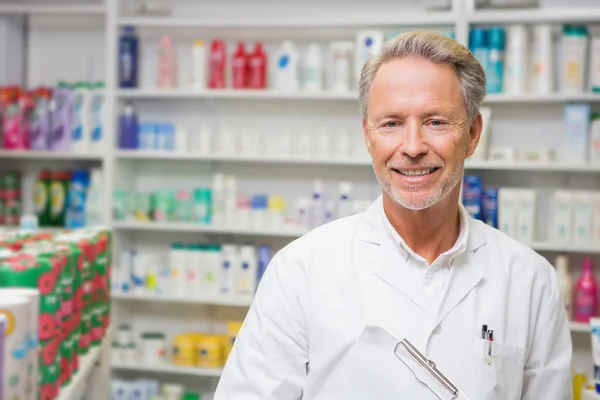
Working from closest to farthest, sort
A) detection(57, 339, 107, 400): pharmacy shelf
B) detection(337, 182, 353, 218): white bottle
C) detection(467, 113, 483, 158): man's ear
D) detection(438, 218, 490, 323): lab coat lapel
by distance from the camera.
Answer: detection(438, 218, 490, 323): lab coat lapel
detection(467, 113, 483, 158): man's ear
detection(57, 339, 107, 400): pharmacy shelf
detection(337, 182, 353, 218): white bottle

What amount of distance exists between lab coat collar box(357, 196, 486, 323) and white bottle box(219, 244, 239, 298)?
244cm

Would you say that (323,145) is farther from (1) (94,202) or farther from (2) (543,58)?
(1) (94,202)

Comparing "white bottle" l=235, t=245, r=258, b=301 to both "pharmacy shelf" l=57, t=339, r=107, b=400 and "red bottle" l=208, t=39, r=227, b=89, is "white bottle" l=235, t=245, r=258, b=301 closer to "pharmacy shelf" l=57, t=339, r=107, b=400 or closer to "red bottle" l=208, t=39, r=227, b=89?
"red bottle" l=208, t=39, r=227, b=89

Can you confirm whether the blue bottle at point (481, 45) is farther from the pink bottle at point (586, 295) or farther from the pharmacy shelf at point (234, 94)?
the pink bottle at point (586, 295)

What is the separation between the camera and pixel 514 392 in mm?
1625

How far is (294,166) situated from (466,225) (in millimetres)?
2696

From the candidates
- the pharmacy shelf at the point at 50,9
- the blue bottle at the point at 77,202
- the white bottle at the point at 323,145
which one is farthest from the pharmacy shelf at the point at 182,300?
the pharmacy shelf at the point at 50,9

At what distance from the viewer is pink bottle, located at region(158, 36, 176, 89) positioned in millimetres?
4285

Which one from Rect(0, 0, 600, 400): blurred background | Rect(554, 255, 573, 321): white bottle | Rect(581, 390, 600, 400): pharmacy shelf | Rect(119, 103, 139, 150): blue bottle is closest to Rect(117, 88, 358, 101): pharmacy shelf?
Rect(0, 0, 600, 400): blurred background

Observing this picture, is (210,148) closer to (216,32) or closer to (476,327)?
Answer: (216,32)

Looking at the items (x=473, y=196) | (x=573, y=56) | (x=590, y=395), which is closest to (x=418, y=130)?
(x=590, y=395)

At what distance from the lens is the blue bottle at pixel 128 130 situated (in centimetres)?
431

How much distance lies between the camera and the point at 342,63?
13.4 feet

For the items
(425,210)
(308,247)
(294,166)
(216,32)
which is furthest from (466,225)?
(216,32)
